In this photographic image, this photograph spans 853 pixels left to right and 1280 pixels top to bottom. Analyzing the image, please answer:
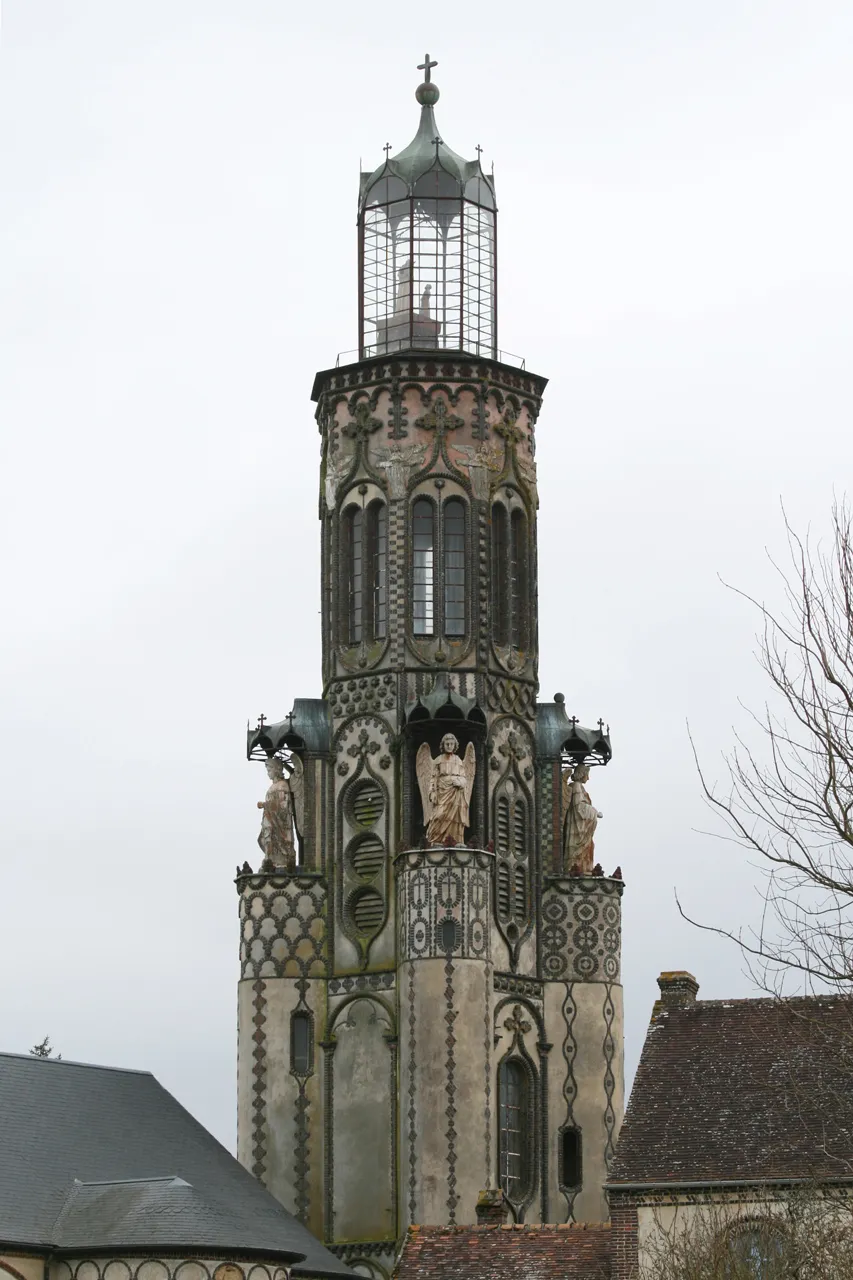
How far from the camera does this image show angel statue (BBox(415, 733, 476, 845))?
66.4 metres

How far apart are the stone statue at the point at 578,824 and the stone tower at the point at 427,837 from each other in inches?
2.6

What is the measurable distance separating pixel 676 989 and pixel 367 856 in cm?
1583

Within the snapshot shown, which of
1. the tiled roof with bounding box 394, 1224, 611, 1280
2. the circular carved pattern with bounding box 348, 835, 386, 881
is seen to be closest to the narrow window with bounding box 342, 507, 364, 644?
the circular carved pattern with bounding box 348, 835, 386, 881

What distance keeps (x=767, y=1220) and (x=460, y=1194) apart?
62.8 ft

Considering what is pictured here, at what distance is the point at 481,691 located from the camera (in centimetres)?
6838

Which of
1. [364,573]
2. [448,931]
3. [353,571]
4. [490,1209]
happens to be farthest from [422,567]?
[490,1209]

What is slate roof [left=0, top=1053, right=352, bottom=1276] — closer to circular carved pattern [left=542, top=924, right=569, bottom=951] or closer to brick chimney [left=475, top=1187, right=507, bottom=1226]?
brick chimney [left=475, top=1187, right=507, bottom=1226]

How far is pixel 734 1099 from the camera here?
50.6m

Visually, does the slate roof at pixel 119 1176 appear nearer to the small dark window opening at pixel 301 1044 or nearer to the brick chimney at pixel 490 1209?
the small dark window opening at pixel 301 1044

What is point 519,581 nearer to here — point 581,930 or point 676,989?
point 581,930

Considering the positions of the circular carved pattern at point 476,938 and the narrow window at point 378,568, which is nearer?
the circular carved pattern at point 476,938

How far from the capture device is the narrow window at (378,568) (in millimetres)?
68875

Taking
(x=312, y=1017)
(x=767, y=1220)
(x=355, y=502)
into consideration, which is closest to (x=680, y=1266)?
(x=767, y=1220)

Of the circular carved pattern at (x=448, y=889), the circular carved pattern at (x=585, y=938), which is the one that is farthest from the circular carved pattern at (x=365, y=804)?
the circular carved pattern at (x=585, y=938)
